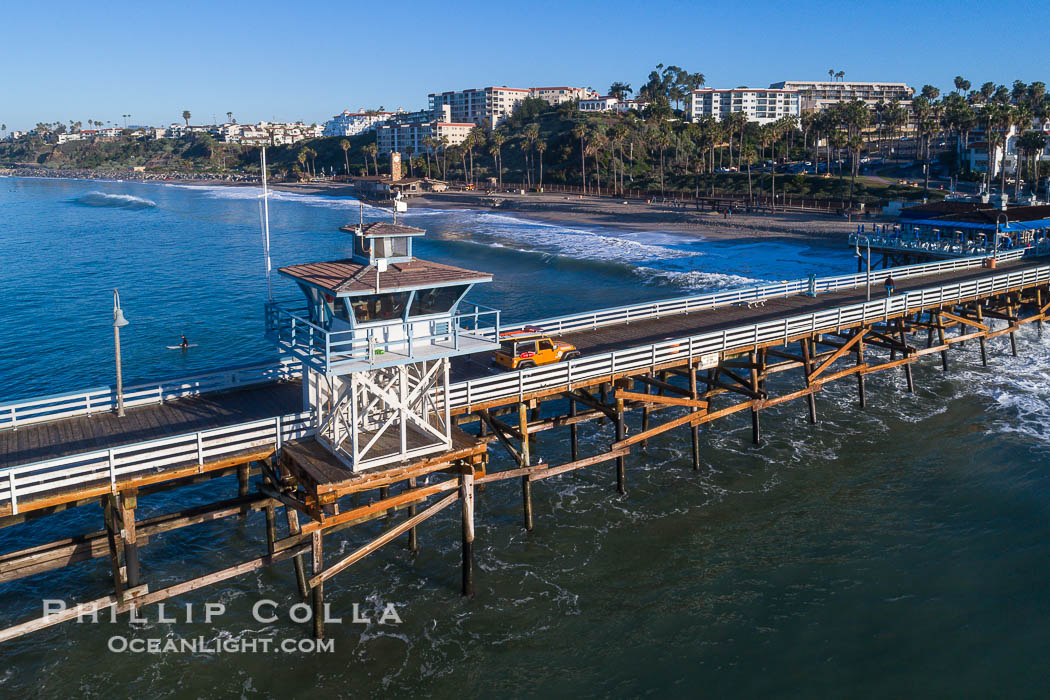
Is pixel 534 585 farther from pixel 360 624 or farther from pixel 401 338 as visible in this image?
pixel 401 338

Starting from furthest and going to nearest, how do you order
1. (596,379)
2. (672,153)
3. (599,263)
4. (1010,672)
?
(672,153), (599,263), (596,379), (1010,672)

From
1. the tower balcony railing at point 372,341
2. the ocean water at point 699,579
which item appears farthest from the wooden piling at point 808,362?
the tower balcony railing at point 372,341

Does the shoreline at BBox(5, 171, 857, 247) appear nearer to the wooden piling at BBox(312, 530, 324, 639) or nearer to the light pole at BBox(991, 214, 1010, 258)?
the light pole at BBox(991, 214, 1010, 258)

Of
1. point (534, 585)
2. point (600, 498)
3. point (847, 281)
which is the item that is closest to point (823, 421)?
point (847, 281)

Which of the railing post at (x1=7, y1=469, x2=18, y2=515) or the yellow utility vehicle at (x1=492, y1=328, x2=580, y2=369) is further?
the yellow utility vehicle at (x1=492, y1=328, x2=580, y2=369)

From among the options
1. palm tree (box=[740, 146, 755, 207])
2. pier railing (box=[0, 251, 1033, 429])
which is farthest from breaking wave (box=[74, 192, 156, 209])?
pier railing (box=[0, 251, 1033, 429])

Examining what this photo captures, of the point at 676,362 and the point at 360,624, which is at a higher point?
the point at 676,362

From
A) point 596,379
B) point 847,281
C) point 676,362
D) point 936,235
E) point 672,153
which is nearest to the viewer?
point 596,379
